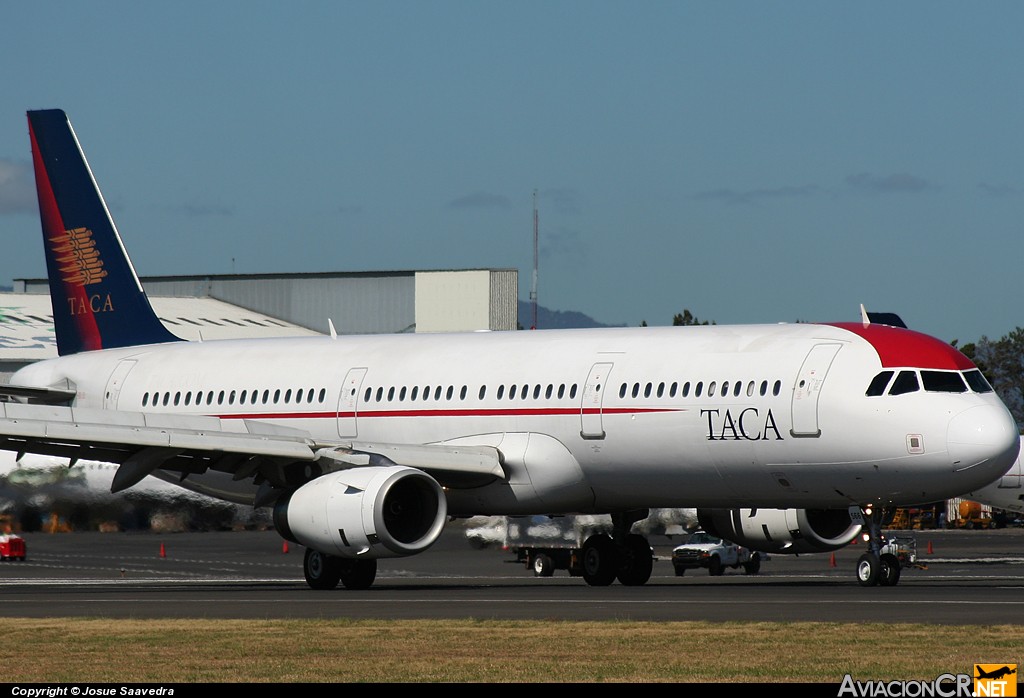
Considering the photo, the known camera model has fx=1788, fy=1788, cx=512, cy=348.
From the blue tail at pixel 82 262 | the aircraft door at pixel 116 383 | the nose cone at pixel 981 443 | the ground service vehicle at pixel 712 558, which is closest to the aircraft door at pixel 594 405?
the nose cone at pixel 981 443

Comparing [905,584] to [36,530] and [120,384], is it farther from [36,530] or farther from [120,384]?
[36,530]

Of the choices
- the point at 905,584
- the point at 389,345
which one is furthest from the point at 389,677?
the point at 389,345

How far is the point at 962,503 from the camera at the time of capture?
286 feet

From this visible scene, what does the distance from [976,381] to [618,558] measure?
819 cm

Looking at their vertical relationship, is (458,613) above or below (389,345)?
below

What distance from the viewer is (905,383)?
2916cm

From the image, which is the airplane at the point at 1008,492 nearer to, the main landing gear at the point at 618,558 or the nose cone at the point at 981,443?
the main landing gear at the point at 618,558

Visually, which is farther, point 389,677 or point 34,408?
point 34,408

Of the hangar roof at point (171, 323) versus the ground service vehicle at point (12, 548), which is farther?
the hangar roof at point (171, 323)

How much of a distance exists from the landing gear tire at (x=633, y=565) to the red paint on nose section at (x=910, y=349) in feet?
22.1

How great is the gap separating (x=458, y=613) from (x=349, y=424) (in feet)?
38.6

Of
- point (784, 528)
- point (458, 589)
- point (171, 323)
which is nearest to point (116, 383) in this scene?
point (458, 589)

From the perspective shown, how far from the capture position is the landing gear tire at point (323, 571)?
3194cm

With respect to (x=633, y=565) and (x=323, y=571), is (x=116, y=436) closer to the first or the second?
(x=323, y=571)
